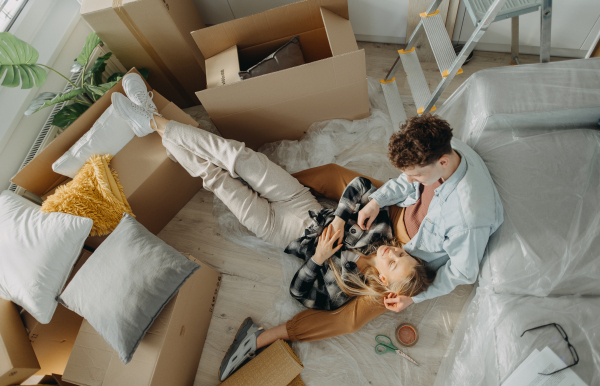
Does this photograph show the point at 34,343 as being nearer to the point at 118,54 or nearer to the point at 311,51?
the point at 118,54

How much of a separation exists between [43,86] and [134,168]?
0.78 m

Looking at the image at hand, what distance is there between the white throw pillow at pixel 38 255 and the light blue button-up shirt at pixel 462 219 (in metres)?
1.27

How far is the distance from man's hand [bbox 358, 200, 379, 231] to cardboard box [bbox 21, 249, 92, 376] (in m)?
1.19

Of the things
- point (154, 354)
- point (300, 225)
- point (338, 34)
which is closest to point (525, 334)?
point (300, 225)

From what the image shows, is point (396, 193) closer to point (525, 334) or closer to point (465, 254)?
point (465, 254)

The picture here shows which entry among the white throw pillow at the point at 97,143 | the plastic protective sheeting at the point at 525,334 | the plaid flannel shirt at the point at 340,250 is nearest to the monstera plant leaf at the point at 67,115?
the white throw pillow at the point at 97,143

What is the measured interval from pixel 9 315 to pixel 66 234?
38 centimetres

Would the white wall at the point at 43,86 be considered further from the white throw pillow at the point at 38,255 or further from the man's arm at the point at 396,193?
the man's arm at the point at 396,193

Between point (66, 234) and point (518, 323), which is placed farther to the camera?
point (66, 234)

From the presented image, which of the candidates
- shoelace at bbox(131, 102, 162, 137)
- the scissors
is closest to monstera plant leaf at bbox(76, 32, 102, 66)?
shoelace at bbox(131, 102, 162, 137)

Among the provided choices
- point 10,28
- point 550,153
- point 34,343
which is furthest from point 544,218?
point 10,28

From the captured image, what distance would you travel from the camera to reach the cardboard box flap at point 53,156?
1.34 metres

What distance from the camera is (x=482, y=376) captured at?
0.98 meters

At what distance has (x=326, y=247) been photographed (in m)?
1.26
